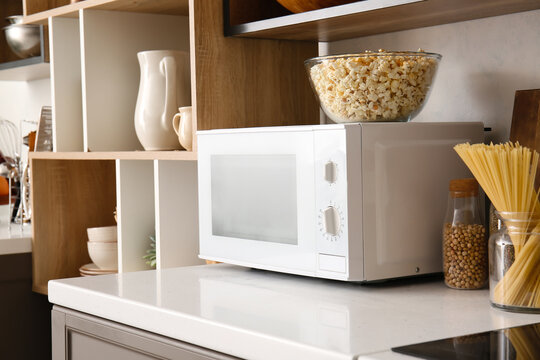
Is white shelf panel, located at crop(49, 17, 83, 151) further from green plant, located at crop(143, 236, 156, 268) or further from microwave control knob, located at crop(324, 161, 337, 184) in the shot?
microwave control knob, located at crop(324, 161, 337, 184)

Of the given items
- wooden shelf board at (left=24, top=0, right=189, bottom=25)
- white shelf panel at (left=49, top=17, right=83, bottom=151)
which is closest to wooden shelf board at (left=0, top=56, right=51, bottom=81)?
white shelf panel at (left=49, top=17, right=83, bottom=151)

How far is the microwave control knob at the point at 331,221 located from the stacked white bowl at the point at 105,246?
41.3 inches

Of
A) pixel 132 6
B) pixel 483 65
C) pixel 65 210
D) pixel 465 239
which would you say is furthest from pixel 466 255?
pixel 65 210

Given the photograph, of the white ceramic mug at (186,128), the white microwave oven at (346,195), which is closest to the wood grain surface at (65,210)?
the white ceramic mug at (186,128)

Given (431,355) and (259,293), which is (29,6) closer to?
(259,293)

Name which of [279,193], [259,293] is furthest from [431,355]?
[279,193]

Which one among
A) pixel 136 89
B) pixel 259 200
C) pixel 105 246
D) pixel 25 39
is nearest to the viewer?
pixel 259 200

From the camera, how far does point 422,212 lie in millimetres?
1383

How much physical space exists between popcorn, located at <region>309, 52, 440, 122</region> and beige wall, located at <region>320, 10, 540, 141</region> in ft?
0.52

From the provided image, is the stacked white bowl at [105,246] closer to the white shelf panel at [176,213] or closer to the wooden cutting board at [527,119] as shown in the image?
the white shelf panel at [176,213]

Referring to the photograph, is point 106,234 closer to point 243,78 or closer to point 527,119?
point 243,78

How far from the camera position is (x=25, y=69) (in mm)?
2920

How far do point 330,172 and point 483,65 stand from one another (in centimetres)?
43

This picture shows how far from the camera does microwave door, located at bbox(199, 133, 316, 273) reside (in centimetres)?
140
